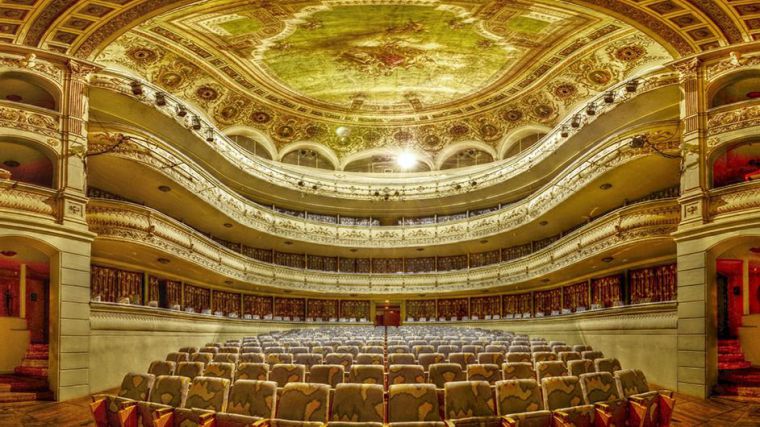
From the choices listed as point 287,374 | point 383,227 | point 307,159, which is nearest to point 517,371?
point 287,374

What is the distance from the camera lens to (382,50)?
757 inches

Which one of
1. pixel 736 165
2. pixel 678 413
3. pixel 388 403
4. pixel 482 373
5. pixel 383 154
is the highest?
pixel 383 154

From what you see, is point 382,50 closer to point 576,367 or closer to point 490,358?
point 490,358

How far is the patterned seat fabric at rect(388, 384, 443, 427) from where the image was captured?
4.46 meters

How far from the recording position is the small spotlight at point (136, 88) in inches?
528

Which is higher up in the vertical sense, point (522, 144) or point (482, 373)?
point (522, 144)

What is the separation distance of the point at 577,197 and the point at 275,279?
43.0 feet

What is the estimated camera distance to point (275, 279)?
2366 cm

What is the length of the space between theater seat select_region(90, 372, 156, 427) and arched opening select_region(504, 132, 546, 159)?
22.2 m

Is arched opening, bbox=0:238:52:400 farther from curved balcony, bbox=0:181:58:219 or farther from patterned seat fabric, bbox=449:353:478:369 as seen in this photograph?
patterned seat fabric, bbox=449:353:478:369

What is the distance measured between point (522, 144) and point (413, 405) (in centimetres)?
2273

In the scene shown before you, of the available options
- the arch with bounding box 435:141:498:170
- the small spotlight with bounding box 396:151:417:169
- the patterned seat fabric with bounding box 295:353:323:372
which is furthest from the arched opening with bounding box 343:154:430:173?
the patterned seat fabric with bounding box 295:353:323:372

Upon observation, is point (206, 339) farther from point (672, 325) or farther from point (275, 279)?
point (672, 325)

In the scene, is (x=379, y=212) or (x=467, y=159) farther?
(x=379, y=212)
